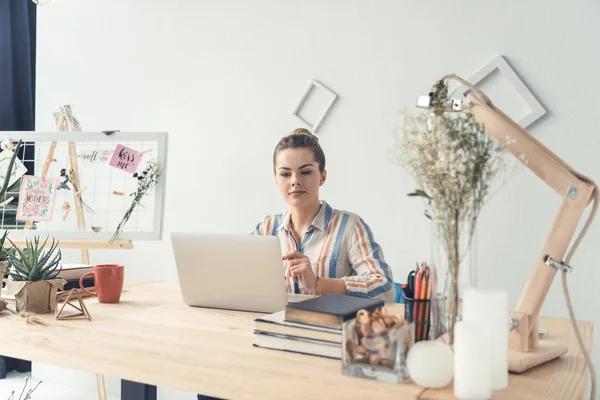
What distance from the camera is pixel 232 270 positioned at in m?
1.44

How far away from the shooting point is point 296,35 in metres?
2.82

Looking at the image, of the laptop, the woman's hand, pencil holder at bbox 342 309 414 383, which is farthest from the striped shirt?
pencil holder at bbox 342 309 414 383

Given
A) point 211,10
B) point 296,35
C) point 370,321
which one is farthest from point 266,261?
point 211,10

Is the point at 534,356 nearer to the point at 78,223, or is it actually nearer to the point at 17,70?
the point at 78,223

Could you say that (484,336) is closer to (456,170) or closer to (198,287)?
(456,170)

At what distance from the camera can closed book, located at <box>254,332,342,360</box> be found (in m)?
1.06

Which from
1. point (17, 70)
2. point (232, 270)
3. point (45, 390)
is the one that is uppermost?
point (17, 70)

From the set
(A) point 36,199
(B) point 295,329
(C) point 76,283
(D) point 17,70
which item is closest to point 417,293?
(B) point 295,329

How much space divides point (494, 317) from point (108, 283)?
1.08 metres

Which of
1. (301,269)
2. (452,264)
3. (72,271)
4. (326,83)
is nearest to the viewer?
(452,264)

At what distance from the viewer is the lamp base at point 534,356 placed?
98cm

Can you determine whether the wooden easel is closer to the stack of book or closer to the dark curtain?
the dark curtain

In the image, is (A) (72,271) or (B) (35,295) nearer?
(B) (35,295)

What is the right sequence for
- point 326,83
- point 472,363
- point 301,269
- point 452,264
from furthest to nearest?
point 326,83
point 301,269
point 452,264
point 472,363
